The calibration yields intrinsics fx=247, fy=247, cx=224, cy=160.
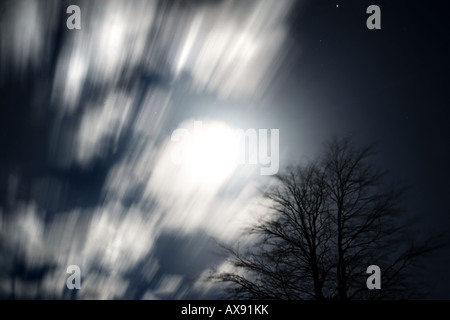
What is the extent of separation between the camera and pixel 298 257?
9359mm

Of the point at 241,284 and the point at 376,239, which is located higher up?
the point at 376,239
